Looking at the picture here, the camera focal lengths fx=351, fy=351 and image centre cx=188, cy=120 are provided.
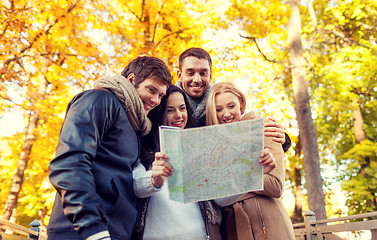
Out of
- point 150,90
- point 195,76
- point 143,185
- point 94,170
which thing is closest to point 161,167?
point 143,185

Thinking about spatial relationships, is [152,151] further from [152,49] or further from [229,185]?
[152,49]

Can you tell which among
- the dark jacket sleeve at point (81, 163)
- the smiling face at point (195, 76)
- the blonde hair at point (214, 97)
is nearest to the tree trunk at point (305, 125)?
the smiling face at point (195, 76)

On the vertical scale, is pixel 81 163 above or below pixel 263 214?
above

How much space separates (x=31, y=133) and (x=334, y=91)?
9.35 metres

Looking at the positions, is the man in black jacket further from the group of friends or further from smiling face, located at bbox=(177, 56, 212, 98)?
smiling face, located at bbox=(177, 56, 212, 98)

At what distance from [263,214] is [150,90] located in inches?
42.5

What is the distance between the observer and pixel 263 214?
228 centimetres

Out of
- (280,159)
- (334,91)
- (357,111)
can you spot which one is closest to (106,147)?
(280,159)

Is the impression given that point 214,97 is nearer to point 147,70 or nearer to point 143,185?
point 147,70

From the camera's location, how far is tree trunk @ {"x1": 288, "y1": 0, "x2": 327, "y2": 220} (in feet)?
25.5

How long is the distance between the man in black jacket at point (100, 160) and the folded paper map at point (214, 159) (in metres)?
0.25

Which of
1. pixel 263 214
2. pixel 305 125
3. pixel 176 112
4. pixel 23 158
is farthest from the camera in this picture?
pixel 305 125

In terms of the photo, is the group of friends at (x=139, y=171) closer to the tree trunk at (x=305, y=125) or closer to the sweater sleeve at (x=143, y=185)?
the sweater sleeve at (x=143, y=185)

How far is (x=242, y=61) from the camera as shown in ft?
28.2
